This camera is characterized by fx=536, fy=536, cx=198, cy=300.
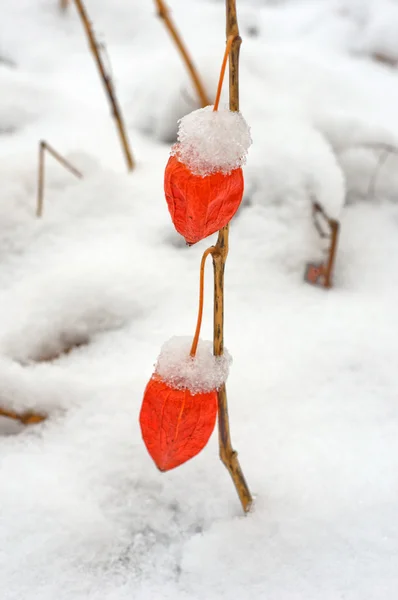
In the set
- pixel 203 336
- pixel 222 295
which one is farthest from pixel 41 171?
pixel 222 295

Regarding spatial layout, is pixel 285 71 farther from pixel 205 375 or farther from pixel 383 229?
pixel 205 375

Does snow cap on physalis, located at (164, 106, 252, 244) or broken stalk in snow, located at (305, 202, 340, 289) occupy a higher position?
snow cap on physalis, located at (164, 106, 252, 244)

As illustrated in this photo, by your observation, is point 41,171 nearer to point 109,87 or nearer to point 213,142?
point 109,87

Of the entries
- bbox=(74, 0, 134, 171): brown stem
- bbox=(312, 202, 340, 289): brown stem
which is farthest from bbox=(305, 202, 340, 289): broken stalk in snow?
bbox=(74, 0, 134, 171): brown stem

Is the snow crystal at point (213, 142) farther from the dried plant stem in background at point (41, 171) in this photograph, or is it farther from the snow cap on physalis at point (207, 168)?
the dried plant stem in background at point (41, 171)

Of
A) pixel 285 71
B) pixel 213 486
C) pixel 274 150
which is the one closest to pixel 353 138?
pixel 274 150

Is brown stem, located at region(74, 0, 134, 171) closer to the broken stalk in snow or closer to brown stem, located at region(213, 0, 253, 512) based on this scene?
the broken stalk in snow
